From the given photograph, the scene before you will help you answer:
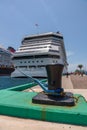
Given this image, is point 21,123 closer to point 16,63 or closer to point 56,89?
point 56,89

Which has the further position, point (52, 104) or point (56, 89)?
point (56, 89)

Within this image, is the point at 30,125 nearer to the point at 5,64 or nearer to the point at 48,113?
the point at 48,113

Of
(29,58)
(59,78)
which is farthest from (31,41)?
(59,78)

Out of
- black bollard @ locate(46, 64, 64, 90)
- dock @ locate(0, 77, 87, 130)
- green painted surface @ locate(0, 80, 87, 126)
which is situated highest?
black bollard @ locate(46, 64, 64, 90)

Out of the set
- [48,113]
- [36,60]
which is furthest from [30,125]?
[36,60]

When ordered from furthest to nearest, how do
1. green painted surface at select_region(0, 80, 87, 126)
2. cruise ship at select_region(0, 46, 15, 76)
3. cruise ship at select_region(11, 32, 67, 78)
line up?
1. cruise ship at select_region(0, 46, 15, 76)
2. cruise ship at select_region(11, 32, 67, 78)
3. green painted surface at select_region(0, 80, 87, 126)

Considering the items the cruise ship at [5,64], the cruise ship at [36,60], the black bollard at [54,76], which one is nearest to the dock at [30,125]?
the black bollard at [54,76]

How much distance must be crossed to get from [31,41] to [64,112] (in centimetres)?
4402

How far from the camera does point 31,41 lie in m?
46.2

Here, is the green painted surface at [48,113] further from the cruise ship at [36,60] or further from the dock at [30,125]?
the cruise ship at [36,60]

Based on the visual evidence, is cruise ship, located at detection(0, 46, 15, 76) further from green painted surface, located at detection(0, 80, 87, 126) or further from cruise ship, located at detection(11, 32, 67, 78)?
green painted surface, located at detection(0, 80, 87, 126)

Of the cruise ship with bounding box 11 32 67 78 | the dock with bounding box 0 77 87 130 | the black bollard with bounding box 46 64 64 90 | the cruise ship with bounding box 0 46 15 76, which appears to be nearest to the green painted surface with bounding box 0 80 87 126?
the dock with bounding box 0 77 87 130

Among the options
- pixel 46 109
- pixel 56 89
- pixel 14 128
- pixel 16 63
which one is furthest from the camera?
pixel 16 63

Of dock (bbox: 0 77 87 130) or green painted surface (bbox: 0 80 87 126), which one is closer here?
dock (bbox: 0 77 87 130)
